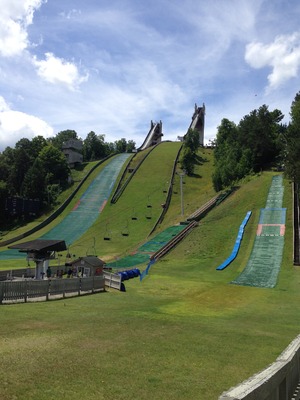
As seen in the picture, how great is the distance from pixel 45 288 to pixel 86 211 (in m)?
56.1

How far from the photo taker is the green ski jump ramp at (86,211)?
62.4 metres

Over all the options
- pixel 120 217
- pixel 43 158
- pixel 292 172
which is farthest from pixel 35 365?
pixel 43 158

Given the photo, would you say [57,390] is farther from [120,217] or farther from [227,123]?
[227,123]

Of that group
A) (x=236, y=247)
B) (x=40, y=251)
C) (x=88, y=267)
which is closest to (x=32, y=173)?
(x=236, y=247)

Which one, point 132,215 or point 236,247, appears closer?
point 236,247

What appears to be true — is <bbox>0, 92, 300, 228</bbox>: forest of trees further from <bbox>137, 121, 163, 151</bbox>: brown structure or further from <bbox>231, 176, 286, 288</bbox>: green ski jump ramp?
<bbox>137, 121, 163, 151</bbox>: brown structure

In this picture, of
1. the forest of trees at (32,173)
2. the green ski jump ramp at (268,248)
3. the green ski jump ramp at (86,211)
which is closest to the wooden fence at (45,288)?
the green ski jump ramp at (268,248)

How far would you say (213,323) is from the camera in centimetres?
1619

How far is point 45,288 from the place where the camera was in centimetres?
2011

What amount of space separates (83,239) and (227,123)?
66.9 meters

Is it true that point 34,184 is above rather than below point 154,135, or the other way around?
below

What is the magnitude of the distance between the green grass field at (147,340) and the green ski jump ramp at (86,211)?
3325 centimetres

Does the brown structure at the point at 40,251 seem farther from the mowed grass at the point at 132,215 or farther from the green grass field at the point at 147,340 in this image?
the mowed grass at the point at 132,215

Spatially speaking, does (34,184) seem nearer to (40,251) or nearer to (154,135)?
(40,251)
